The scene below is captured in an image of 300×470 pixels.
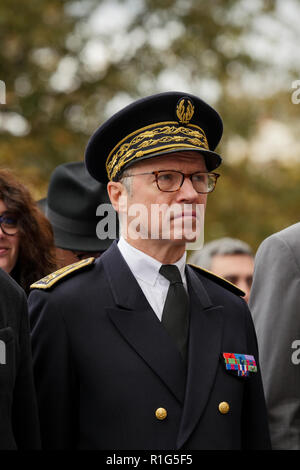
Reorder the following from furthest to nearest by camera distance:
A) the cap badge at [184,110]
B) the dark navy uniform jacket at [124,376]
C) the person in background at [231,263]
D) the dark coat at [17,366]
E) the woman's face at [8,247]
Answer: the person in background at [231,263], the woman's face at [8,247], the cap badge at [184,110], the dark navy uniform jacket at [124,376], the dark coat at [17,366]

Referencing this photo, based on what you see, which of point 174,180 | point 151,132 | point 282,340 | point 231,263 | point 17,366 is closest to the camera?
point 17,366

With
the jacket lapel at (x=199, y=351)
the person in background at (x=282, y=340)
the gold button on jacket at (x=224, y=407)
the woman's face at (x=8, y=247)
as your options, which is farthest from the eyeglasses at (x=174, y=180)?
the woman's face at (x=8, y=247)

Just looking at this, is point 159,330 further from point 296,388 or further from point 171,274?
point 296,388

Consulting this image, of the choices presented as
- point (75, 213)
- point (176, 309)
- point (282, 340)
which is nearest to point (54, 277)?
point (176, 309)

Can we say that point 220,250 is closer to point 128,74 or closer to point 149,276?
point 149,276

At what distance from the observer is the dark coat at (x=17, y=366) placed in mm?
2814

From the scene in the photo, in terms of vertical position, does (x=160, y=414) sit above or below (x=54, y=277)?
below

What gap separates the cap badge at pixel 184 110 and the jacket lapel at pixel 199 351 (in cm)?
60

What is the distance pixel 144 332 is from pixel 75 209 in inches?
76.2

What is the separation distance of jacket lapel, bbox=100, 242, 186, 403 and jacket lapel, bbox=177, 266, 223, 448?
0.04 metres

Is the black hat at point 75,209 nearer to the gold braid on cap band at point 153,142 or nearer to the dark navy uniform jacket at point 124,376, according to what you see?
the gold braid on cap band at point 153,142

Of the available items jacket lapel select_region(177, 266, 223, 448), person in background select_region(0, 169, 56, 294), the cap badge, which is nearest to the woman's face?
person in background select_region(0, 169, 56, 294)

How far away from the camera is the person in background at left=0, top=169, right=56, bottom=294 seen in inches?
166

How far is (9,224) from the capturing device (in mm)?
4254
